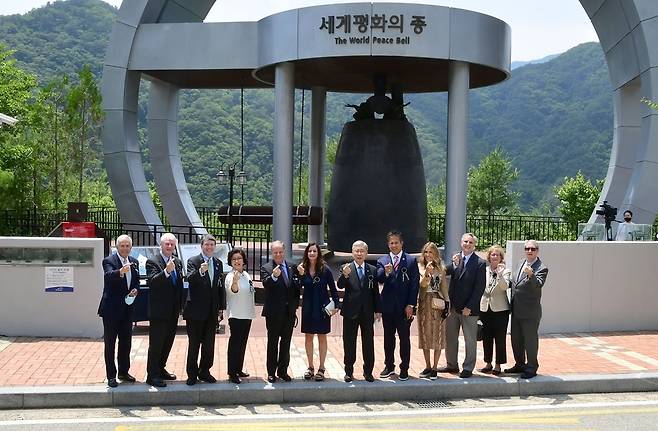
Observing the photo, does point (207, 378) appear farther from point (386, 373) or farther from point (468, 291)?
point (468, 291)

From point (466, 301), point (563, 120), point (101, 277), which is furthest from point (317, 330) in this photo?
point (563, 120)

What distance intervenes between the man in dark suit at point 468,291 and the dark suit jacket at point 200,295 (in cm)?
278

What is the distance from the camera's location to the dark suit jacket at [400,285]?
8984mm

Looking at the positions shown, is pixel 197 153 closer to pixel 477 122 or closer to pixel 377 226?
pixel 377 226

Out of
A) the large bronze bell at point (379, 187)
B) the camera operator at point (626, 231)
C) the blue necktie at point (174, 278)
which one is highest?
the large bronze bell at point (379, 187)

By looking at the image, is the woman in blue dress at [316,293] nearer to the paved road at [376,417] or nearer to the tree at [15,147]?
the paved road at [376,417]

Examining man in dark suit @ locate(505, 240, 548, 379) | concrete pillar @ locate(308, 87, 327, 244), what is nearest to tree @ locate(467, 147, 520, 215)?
concrete pillar @ locate(308, 87, 327, 244)

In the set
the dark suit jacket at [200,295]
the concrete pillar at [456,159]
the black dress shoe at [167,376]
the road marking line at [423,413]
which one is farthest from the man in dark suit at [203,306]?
the concrete pillar at [456,159]

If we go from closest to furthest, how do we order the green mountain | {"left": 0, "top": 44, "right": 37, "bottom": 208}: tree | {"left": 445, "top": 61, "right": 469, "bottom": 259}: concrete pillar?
{"left": 445, "top": 61, "right": 469, "bottom": 259}: concrete pillar → {"left": 0, "top": 44, "right": 37, "bottom": 208}: tree → the green mountain

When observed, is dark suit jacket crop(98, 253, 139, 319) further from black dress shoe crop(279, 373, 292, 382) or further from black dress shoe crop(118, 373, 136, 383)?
black dress shoe crop(279, 373, 292, 382)

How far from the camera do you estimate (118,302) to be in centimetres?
856

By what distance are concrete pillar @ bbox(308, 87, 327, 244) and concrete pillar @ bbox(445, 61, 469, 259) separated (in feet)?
21.7

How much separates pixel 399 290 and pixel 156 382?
2901mm

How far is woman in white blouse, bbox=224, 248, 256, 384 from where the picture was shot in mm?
8695
